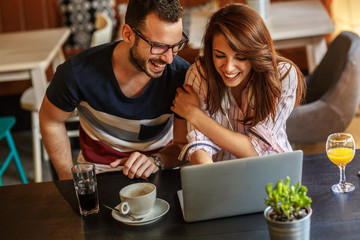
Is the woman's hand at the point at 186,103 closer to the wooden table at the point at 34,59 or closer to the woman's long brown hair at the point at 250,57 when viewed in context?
the woman's long brown hair at the point at 250,57

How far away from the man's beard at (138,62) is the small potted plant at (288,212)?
0.75m

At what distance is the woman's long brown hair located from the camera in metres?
1.54

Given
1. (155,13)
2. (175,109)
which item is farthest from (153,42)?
(175,109)

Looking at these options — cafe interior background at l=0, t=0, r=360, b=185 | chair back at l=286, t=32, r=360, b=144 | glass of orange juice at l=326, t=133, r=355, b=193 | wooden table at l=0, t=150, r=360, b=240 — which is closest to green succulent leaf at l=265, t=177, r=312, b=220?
wooden table at l=0, t=150, r=360, b=240

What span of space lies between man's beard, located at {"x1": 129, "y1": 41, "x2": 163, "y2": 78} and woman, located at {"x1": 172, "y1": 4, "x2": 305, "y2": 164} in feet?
0.37

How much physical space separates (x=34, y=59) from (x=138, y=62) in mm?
1453

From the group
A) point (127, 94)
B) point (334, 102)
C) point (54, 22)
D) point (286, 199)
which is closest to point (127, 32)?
point (127, 94)

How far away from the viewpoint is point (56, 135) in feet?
6.37

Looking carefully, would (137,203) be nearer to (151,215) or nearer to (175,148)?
(151,215)

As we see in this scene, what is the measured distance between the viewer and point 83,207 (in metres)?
1.38

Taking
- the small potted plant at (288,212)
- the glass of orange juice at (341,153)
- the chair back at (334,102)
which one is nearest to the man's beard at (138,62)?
the glass of orange juice at (341,153)

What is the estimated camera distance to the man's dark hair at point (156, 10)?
5.34 ft

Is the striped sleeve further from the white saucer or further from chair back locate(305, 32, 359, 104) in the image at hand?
chair back locate(305, 32, 359, 104)

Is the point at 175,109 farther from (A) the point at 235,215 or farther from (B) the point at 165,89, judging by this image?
(A) the point at 235,215
